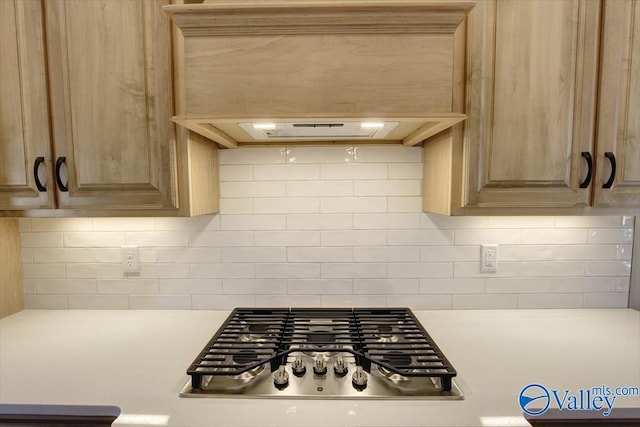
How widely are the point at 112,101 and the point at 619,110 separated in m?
1.64

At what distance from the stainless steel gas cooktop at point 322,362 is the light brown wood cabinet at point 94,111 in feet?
1.71

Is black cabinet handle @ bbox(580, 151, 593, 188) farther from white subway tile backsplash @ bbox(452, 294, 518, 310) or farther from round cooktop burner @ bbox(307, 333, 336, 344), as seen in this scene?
round cooktop burner @ bbox(307, 333, 336, 344)

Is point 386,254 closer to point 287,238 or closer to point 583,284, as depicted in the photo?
point 287,238

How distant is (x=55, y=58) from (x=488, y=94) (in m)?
1.41

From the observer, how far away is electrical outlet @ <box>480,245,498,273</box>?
1.42 m

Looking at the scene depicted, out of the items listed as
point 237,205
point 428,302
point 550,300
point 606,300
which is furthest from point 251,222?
point 606,300

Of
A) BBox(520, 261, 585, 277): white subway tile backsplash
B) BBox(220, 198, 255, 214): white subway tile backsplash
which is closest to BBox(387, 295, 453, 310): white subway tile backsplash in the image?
BBox(520, 261, 585, 277): white subway tile backsplash

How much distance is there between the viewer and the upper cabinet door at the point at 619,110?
102 centimetres

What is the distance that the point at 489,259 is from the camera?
142cm

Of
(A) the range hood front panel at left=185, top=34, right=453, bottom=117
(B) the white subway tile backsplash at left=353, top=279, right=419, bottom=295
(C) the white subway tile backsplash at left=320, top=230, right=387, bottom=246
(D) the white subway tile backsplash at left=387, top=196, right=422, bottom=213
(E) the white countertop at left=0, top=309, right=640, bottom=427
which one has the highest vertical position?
(A) the range hood front panel at left=185, top=34, right=453, bottom=117

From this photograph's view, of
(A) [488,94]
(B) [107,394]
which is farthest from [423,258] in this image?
(B) [107,394]

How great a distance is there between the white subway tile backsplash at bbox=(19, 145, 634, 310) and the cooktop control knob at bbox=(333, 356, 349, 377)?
0.51 m

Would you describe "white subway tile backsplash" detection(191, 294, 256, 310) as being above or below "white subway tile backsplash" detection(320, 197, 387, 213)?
below

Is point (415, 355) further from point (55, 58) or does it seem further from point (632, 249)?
point (55, 58)
